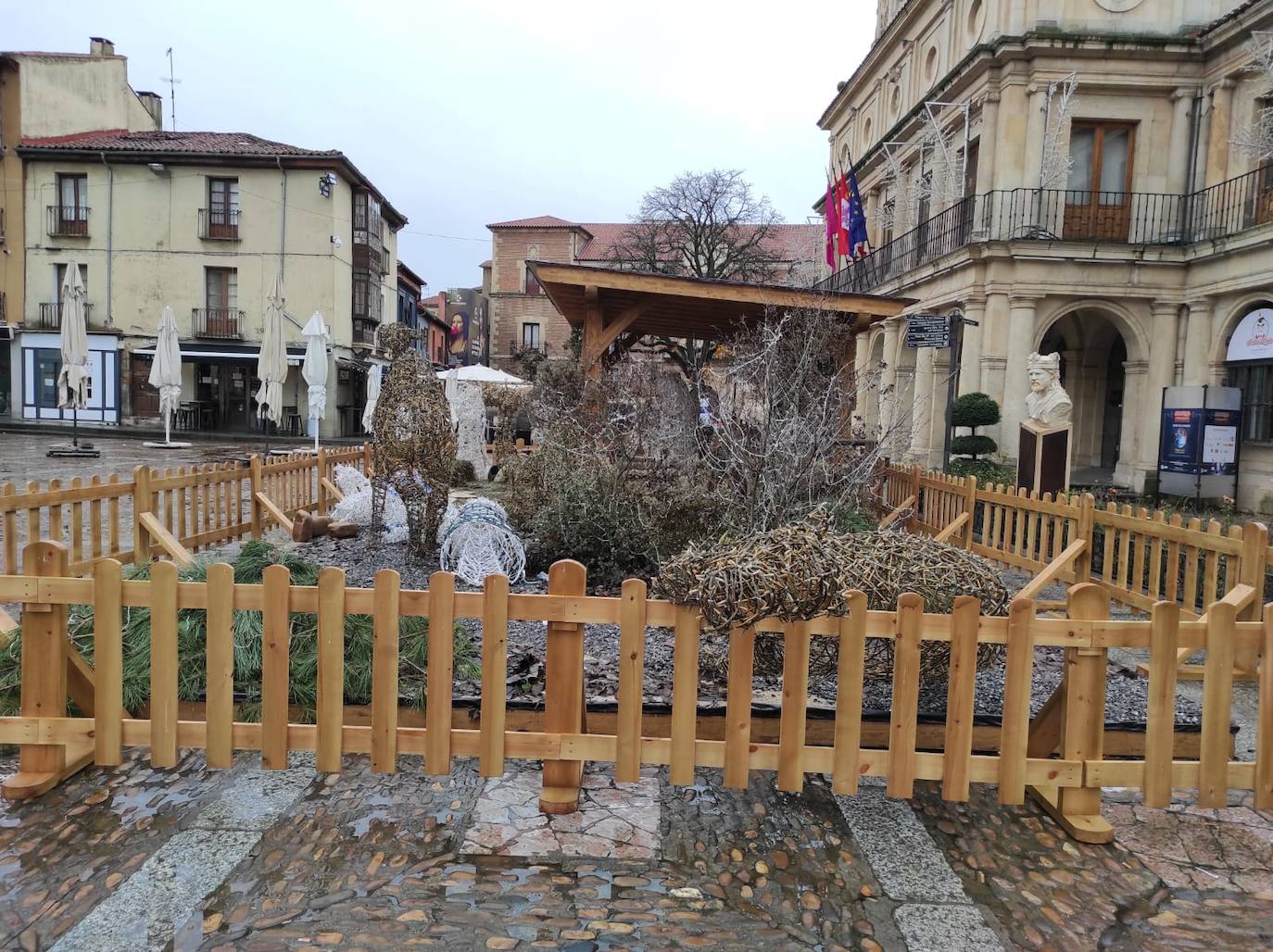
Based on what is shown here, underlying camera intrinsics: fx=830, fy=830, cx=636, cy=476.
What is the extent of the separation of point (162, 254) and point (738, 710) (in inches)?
1341

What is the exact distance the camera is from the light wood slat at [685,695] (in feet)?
10.2

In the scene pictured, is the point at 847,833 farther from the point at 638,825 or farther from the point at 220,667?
the point at 220,667

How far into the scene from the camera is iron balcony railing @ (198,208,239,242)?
1204 inches

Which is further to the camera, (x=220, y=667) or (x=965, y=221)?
(x=965, y=221)

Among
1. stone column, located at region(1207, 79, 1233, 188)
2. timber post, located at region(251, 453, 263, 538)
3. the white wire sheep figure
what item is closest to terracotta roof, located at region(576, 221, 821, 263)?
stone column, located at region(1207, 79, 1233, 188)

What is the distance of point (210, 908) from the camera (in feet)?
8.61

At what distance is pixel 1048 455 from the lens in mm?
10109

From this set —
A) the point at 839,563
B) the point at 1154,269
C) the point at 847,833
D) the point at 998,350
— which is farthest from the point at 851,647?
the point at 1154,269

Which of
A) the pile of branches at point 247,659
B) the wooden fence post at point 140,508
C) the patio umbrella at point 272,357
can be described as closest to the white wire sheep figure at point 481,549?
the pile of branches at point 247,659

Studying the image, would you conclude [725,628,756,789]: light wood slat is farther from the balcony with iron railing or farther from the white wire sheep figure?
the balcony with iron railing

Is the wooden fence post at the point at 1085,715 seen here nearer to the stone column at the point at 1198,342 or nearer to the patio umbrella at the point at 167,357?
the stone column at the point at 1198,342

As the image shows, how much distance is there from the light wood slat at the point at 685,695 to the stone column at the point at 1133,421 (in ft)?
54.8

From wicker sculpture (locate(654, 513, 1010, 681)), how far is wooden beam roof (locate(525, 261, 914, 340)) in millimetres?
5965

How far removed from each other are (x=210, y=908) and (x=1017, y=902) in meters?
2.63
